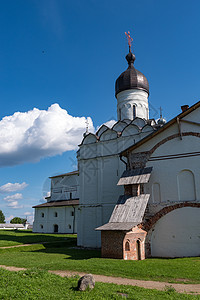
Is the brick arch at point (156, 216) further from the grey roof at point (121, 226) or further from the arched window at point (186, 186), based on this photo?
the grey roof at point (121, 226)

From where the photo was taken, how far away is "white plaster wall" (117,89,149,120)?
72.7 feet

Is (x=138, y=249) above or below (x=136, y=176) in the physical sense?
below

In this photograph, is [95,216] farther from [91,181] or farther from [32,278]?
[32,278]

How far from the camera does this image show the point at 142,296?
5672mm

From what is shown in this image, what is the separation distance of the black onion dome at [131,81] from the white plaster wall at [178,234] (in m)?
13.2

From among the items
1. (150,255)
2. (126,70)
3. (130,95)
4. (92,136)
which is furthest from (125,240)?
(126,70)

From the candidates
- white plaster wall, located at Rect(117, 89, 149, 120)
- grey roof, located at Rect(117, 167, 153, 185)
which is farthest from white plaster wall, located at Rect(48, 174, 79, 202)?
grey roof, located at Rect(117, 167, 153, 185)

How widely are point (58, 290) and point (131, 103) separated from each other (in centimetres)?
1815

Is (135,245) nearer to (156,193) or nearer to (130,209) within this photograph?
(130,209)

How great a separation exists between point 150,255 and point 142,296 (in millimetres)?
7171

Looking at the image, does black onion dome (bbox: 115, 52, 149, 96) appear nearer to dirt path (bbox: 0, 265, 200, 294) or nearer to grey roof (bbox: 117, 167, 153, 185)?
grey roof (bbox: 117, 167, 153, 185)

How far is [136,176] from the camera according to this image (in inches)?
527

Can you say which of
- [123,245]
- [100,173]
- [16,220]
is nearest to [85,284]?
[123,245]

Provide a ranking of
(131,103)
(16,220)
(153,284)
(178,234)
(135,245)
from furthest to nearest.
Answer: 1. (16,220)
2. (131,103)
3. (178,234)
4. (135,245)
5. (153,284)
